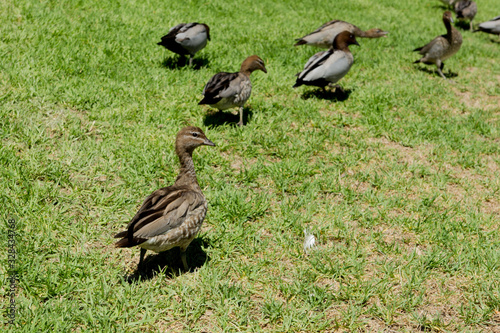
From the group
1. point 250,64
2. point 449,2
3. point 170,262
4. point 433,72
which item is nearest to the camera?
point 170,262

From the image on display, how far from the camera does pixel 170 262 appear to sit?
3.92 m

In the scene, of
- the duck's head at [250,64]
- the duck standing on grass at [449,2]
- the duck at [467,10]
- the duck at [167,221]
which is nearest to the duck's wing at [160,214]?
the duck at [167,221]

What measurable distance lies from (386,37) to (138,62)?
6738mm

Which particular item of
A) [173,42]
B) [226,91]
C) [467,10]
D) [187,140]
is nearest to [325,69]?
[226,91]

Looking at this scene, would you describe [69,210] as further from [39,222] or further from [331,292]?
[331,292]

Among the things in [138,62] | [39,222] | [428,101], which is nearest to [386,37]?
[428,101]

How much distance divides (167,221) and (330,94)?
5104 mm

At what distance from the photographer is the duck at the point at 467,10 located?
1386 cm

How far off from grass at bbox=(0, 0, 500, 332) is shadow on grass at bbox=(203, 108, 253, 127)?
0.04 m

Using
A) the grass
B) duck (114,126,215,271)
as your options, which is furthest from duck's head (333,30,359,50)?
duck (114,126,215,271)

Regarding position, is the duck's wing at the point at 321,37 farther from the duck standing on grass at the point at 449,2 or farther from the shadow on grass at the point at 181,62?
the duck standing on grass at the point at 449,2

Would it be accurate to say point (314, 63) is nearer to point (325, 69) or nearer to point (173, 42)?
point (325, 69)

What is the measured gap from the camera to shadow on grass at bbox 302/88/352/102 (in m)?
7.58

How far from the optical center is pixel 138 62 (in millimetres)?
7406
